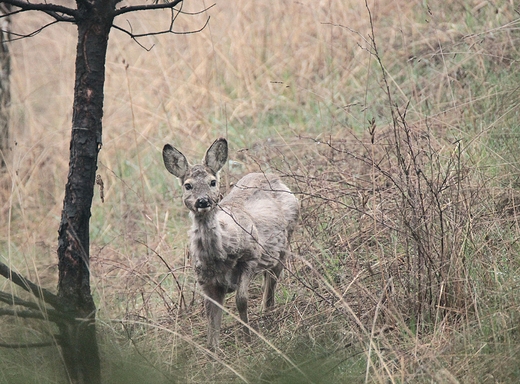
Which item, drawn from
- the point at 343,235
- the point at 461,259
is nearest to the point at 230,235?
the point at 343,235

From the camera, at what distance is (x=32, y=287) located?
348cm

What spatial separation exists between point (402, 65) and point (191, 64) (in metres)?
2.58

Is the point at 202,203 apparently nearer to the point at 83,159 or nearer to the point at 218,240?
the point at 218,240

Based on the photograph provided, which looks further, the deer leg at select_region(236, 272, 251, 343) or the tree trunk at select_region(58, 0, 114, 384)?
the deer leg at select_region(236, 272, 251, 343)

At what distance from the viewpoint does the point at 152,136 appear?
948 centimetres

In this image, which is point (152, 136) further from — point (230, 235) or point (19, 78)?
point (230, 235)

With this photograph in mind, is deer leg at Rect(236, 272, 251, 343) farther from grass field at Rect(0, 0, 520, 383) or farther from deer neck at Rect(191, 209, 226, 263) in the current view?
deer neck at Rect(191, 209, 226, 263)

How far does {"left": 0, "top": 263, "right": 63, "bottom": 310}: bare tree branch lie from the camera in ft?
11.1

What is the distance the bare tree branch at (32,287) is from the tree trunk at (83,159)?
0.10m

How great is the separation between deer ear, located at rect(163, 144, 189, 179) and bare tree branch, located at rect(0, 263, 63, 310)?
84.5 inches

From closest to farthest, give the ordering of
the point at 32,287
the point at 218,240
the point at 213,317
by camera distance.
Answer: the point at 32,287 → the point at 213,317 → the point at 218,240

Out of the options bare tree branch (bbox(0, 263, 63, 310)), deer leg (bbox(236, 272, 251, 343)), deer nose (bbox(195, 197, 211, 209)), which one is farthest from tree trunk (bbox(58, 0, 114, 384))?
deer leg (bbox(236, 272, 251, 343))

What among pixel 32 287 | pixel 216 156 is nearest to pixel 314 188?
pixel 216 156

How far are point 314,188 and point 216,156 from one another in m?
0.80
